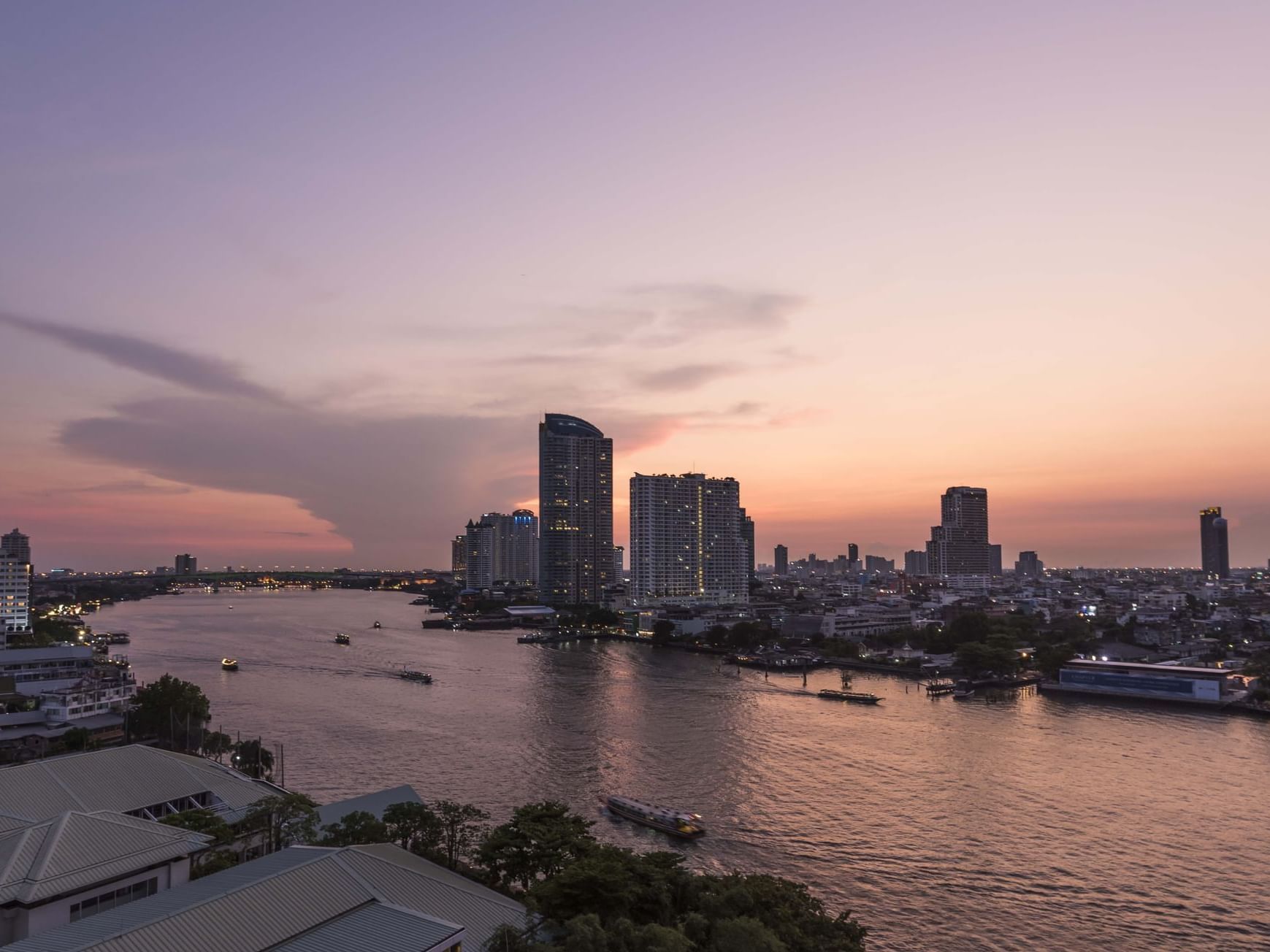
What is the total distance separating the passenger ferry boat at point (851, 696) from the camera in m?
29.9

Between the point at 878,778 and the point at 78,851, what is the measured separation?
16.1m

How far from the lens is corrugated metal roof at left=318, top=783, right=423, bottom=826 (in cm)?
1260

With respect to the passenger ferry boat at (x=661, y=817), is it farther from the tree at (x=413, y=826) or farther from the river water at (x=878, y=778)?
the tree at (x=413, y=826)

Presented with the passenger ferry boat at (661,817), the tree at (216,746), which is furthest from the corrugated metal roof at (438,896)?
the tree at (216,746)

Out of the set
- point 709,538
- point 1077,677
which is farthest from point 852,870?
point 709,538

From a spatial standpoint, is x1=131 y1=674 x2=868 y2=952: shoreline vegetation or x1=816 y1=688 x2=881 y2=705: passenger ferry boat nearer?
x1=131 y1=674 x2=868 y2=952: shoreline vegetation

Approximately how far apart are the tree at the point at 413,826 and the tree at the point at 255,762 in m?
7.31

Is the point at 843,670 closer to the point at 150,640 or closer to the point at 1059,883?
the point at 1059,883

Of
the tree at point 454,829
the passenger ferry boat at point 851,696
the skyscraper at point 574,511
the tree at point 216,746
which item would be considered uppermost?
the skyscraper at point 574,511

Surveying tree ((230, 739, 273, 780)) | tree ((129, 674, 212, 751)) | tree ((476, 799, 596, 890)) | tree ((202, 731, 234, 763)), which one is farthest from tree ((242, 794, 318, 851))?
tree ((129, 674, 212, 751))

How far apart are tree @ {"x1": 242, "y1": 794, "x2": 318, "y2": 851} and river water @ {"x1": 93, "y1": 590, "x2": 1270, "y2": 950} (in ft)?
17.5

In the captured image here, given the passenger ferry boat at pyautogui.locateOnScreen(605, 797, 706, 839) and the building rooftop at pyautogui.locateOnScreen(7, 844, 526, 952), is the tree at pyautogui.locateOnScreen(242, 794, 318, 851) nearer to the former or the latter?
the building rooftop at pyautogui.locateOnScreen(7, 844, 526, 952)

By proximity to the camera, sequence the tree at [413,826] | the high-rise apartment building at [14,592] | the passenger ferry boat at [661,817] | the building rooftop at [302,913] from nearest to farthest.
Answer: the building rooftop at [302,913] → the tree at [413,826] → the passenger ferry boat at [661,817] → the high-rise apartment building at [14,592]

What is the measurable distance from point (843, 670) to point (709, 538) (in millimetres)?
32369
